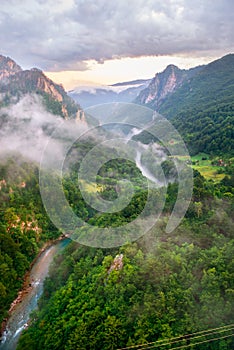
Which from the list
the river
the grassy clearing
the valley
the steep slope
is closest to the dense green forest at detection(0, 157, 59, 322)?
the valley

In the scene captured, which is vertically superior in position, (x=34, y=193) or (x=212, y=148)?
(x=34, y=193)

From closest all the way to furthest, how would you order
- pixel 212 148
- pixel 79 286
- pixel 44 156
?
pixel 79 286
pixel 212 148
pixel 44 156

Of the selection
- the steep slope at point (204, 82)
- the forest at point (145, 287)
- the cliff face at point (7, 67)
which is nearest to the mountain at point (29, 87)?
the cliff face at point (7, 67)

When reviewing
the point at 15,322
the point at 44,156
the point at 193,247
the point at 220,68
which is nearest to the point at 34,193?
the point at 44,156

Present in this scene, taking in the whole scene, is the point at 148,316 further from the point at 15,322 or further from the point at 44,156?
the point at 44,156

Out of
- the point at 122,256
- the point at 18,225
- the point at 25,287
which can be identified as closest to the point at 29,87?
the point at 18,225

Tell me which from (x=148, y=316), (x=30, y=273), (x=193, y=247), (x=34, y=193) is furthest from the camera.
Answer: (x=34, y=193)

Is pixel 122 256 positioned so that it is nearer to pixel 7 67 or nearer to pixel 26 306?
pixel 26 306
